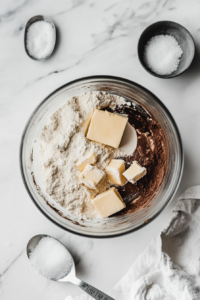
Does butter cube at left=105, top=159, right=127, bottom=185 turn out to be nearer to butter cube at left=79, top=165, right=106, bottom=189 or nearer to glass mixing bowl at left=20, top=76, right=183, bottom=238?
butter cube at left=79, top=165, right=106, bottom=189

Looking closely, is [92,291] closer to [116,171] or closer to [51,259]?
[51,259]

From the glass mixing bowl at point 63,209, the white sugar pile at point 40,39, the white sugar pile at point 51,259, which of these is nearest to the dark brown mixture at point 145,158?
the glass mixing bowl at point 63,209

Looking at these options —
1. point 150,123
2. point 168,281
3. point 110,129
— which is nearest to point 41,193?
point 110,129

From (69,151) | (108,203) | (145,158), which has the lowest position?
(108,203)

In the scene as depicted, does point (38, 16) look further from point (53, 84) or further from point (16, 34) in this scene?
point (53, 84)

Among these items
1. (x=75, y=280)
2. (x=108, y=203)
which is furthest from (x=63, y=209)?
(x=75, y=280)

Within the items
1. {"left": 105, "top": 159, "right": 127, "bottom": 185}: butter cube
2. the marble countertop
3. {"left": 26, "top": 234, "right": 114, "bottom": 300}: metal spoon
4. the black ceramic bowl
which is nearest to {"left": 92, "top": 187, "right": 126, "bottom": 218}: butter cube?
{"left": 105, "top": 159, "right": 127, "bottom": 185}: butter cube
